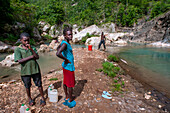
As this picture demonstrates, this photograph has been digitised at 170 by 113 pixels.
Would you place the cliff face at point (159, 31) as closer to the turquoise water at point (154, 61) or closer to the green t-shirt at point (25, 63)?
the turquoise water at point (154, 61)

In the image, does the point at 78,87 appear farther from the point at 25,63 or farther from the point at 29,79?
the point at 25,63

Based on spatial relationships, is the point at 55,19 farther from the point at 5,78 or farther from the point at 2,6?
the point at 5,78

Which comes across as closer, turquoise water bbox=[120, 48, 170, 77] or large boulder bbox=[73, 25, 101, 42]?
turquoise water bbox=[120, 48, 170, 77]

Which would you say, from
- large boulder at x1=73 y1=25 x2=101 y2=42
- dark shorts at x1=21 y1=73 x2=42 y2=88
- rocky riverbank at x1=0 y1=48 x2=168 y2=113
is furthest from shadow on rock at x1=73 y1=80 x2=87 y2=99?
large boulder at x1=73 y1=25 x2=101 y2=42

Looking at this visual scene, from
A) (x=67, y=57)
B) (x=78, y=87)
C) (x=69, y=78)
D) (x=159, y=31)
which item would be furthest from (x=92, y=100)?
(x=159, y=31)

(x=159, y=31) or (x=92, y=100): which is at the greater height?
(x=159, y=31)

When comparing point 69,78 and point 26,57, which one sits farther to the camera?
point 69,78

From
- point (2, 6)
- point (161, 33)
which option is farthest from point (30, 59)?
point (161, 33)

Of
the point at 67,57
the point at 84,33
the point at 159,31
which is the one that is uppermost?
the point at 84,33

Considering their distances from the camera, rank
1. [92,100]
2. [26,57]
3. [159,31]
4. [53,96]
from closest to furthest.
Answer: [26,57]
[53,96]
[92,100]
[159,31]

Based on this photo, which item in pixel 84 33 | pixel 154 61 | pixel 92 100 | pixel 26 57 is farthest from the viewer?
pixel 84 33

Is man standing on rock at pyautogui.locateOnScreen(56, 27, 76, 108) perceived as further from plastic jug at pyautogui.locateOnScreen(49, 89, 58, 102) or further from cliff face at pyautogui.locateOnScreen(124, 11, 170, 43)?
cliff face at pyautogui.locateOnScreen(124, 11, 170, 43)

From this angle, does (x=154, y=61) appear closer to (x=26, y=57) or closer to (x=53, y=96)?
(x=53, y=96)

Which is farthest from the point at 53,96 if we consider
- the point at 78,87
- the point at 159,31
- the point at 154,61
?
the point at 159,31
